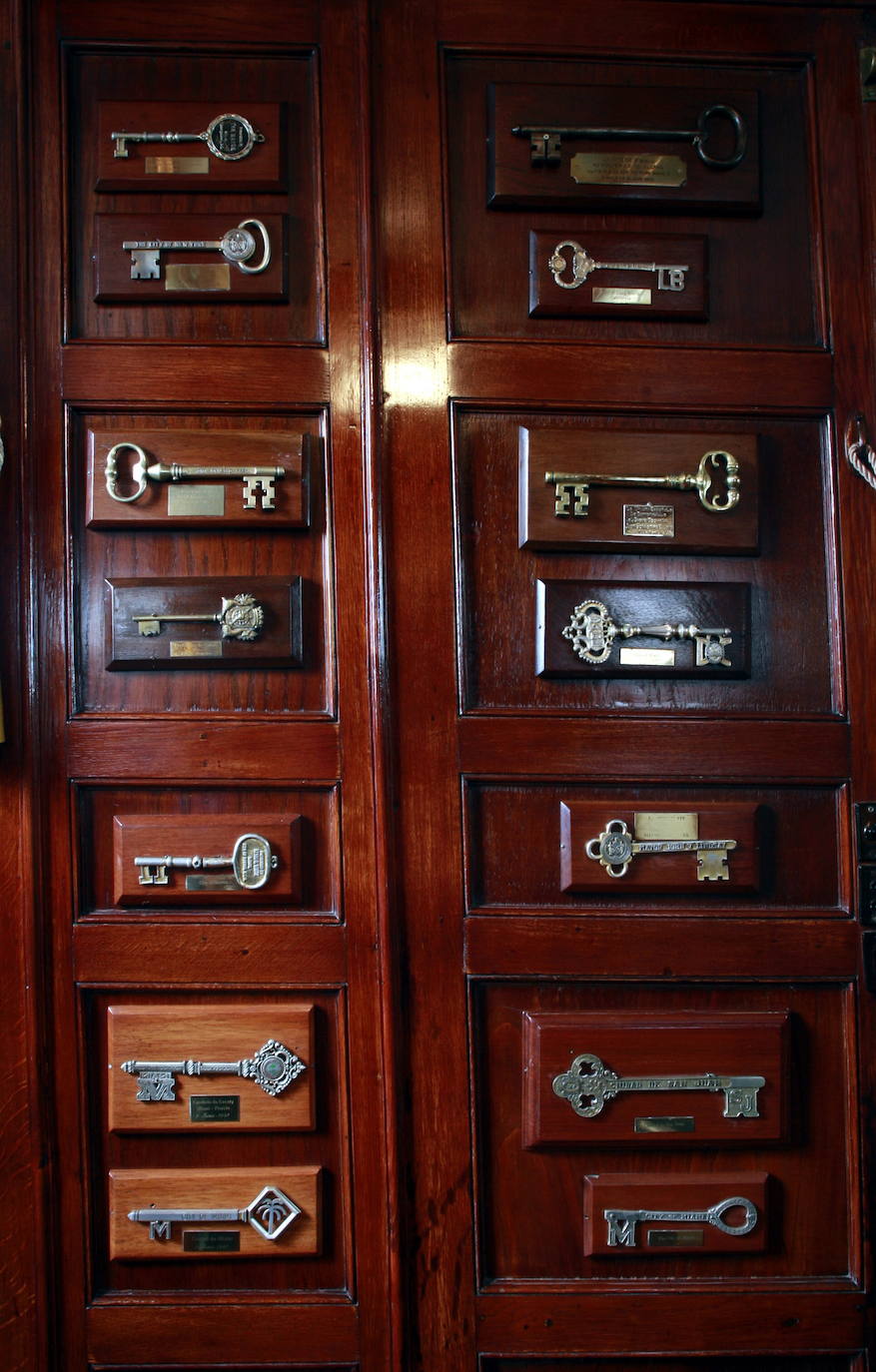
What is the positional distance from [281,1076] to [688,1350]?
83cm

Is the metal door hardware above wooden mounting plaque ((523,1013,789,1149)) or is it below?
above

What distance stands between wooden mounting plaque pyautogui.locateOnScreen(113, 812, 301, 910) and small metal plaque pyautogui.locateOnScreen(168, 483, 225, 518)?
1.73 ft

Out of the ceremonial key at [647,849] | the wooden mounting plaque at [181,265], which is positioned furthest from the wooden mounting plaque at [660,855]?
the wooden mounting plaque at [181,265]

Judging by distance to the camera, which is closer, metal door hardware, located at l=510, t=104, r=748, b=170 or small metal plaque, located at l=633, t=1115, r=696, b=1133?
small metal plaque, located at l=633, t=1115, r=696, b=1133

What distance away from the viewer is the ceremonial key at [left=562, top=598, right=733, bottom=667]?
1862 mm

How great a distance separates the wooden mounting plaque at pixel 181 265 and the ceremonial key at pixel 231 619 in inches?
21.6

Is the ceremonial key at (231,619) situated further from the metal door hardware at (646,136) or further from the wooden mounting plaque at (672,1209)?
the wooden mounting plaque at (672,1209)

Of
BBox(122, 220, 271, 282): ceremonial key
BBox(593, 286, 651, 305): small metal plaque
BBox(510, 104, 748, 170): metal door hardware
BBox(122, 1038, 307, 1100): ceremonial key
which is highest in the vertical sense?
BBox(510, 104, 748, 170): metal door hardware

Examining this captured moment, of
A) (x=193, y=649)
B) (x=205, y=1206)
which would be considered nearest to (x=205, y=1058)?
(x=205, y=1206)

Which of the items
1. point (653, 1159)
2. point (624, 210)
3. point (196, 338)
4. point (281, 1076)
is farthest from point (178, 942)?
point (624, 210)

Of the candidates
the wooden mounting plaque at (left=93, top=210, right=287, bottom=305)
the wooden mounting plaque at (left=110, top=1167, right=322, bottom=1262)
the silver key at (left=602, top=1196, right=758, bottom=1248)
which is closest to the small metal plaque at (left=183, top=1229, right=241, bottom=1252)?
the wooden mounting plaque at (left=110, top=1167, right=322, bottom=1262)

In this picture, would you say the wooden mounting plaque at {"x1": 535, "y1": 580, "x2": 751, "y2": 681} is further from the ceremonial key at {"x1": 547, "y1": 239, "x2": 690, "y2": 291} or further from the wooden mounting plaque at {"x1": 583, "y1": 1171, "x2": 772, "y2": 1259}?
the wooden mounting plaque at {"x1": 583, "y1": 1171, "x2": 772, "y2": 1259}

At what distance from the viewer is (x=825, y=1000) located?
1851 mm

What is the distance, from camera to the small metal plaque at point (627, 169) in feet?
6.31
